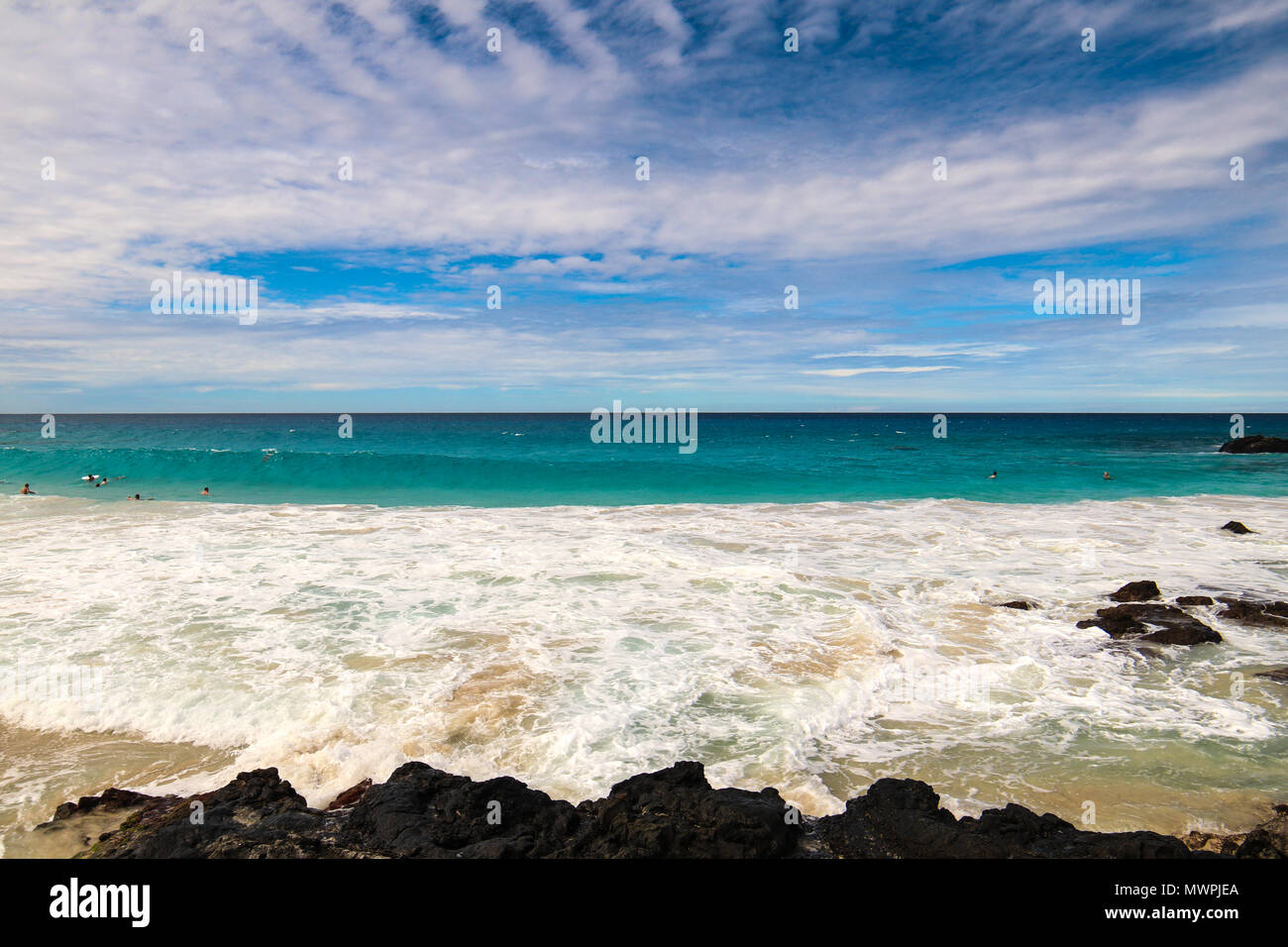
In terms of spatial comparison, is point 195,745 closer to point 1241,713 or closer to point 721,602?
point 721,602

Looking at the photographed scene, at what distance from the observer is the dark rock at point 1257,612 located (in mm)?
11117

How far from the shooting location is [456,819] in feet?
16.8

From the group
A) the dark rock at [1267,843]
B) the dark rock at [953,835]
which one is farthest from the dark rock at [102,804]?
the dark rock at [1267,843]

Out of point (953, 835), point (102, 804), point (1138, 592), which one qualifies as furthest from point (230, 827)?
point (1138, 592)

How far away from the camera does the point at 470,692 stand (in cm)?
845

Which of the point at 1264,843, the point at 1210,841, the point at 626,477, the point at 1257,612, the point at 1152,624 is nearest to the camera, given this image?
the point at 1264,843

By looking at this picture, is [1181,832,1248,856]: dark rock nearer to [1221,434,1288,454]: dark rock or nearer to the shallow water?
the shallow water

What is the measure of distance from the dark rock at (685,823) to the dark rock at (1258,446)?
70827 mm

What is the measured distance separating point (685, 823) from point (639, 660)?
16.2 ft

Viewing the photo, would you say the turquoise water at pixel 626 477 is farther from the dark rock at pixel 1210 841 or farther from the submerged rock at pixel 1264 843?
the submerged rock at pixel 1264 843

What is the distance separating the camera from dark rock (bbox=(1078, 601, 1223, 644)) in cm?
1030

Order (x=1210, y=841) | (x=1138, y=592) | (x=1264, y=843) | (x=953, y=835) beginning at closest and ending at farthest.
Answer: (x=1264, y=843), (x=953, y=835), (x=1210, y=841), (x=1138, y=592)

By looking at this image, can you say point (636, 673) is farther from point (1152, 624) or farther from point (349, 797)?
point (1152, 624)
